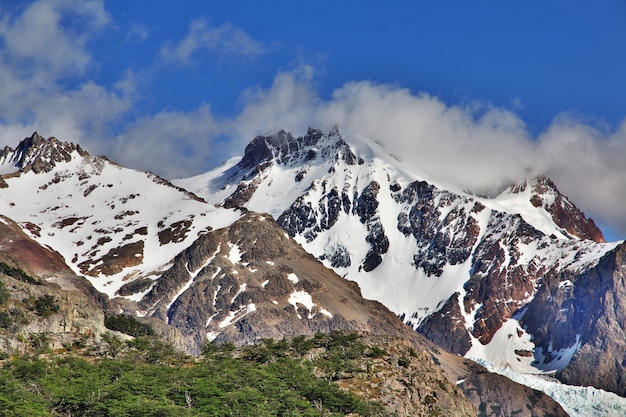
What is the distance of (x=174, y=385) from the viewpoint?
124 m

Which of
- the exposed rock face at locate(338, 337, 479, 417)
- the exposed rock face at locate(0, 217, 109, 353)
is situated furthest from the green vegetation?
the exposed rock face at locate(338, 337, 479, 417)

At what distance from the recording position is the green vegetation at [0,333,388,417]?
11238 cm

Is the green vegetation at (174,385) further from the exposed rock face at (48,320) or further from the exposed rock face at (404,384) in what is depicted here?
the exposed rock face at (404,384)

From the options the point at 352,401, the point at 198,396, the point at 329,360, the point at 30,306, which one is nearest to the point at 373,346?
the point at 329,360

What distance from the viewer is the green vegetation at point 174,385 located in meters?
112

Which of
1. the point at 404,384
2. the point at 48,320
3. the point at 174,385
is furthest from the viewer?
the point at 48,320

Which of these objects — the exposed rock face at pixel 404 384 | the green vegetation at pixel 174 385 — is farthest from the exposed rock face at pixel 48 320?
the exposed rock face at pixel 404 384

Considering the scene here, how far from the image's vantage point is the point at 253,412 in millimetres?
117188

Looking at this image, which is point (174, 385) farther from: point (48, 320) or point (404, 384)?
point (48, 320)

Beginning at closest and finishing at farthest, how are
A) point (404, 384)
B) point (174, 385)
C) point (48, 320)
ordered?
point (174, 385) → point (404, 384) → point (48, 320)

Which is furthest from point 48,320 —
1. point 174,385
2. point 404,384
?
point 404,384

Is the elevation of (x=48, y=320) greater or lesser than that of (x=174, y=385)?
greater

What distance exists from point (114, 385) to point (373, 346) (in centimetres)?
4232

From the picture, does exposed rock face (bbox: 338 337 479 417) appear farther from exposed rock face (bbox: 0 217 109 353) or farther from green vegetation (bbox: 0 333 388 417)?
exposed rock face (bbox: 0 217 109 353)
